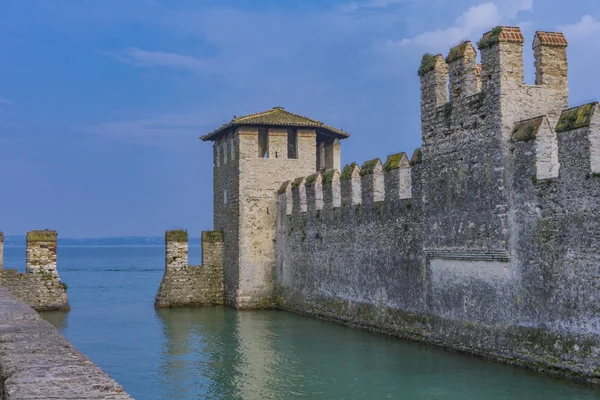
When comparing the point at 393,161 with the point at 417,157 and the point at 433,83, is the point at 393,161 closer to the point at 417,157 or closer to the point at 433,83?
the point at 417,157

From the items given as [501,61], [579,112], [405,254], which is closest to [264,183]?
[405,254]

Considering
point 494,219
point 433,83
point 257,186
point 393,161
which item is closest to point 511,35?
point 433,83

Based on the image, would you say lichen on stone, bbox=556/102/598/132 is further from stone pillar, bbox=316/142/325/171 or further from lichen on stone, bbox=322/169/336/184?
stone pillar, bbox=316/142/325/171

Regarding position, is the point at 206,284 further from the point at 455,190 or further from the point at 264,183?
the point at 455,190

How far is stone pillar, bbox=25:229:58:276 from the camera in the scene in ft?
76.6

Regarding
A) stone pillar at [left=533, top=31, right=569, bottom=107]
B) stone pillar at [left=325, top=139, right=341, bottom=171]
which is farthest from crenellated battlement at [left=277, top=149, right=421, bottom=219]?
stone pillar at [left=533, top=31, right=569, bottom=107]

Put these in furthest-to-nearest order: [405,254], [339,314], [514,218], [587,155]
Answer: [339,314] → [405,254] → [514,218] → [587,155]

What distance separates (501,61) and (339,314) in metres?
8.73

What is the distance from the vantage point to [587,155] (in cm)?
1016


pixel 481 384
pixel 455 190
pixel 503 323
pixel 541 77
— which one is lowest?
pixel 481 384

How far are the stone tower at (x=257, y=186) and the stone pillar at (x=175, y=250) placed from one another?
1574 mm

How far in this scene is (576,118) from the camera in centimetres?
1031

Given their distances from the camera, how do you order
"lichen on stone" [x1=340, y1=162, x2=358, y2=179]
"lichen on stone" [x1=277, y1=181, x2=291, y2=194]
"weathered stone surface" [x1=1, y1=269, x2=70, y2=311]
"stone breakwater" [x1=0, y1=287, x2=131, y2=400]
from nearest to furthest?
"stone breakwater" [x1=0, y1=287, x2=131, y2=400]
"lichen on stone" [x1=340, y1=162, x2=358, y2=179]
"lichen on stone" [x1=277, y1=181, x2=291, y2=194]
"weathered stone surface" [x1=1, y1=269, x2=70, y2=311]

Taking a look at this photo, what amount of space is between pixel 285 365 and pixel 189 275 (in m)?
11.6
